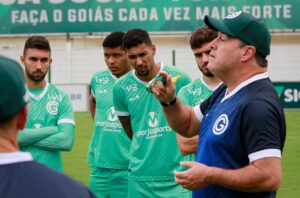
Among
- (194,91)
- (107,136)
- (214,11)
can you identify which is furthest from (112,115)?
(214,11)

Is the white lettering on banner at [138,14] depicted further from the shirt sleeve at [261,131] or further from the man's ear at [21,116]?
the man's ear at [21,116]

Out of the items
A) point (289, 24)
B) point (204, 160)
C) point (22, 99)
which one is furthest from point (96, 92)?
point (289, 24)

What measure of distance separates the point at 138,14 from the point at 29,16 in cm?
449

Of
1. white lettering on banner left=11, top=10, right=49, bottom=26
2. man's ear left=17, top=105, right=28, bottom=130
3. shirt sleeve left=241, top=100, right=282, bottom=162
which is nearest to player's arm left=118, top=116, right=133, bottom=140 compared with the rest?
shirt sleeve left=241, top=100, right=282, bottom=162

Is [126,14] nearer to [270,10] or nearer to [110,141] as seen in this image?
[270,10]

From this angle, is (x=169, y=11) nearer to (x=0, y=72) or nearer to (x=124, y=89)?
(x=124, y=89)

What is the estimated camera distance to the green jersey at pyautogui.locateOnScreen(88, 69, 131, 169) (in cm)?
785

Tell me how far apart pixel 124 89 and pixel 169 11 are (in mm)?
23887

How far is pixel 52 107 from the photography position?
22.4 ft

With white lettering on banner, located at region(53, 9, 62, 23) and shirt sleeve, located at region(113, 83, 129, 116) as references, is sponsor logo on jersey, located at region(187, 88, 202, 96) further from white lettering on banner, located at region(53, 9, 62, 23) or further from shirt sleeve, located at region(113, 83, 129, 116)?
white lettering on banner, located at region(53, 9, 62, 23)

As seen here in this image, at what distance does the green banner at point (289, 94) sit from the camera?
26.0 metres

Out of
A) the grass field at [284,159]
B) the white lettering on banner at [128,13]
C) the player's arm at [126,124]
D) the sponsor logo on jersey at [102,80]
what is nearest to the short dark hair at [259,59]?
the player's arm at [126,124]

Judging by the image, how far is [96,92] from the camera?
8305 millimetres

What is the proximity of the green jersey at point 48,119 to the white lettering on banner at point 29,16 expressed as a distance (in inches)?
989
